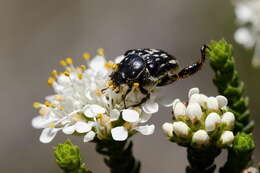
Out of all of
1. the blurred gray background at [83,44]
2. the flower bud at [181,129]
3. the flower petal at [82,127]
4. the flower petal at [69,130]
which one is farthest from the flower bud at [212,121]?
the blurred gray background at [83,44]

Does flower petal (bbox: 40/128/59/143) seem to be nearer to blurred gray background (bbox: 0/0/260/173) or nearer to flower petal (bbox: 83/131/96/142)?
flower petal (bbox: 83/131/96/142)

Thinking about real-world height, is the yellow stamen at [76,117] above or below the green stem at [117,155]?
above

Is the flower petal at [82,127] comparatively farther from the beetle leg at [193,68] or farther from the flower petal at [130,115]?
the beetle leg at [193,68]

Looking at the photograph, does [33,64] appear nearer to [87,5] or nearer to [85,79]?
[87,5]

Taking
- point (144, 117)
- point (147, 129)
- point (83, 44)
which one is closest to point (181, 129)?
point (147, 129)

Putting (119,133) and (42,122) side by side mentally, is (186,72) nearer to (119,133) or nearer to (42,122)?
(119,133)

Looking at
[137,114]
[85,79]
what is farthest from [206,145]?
[85,79]
